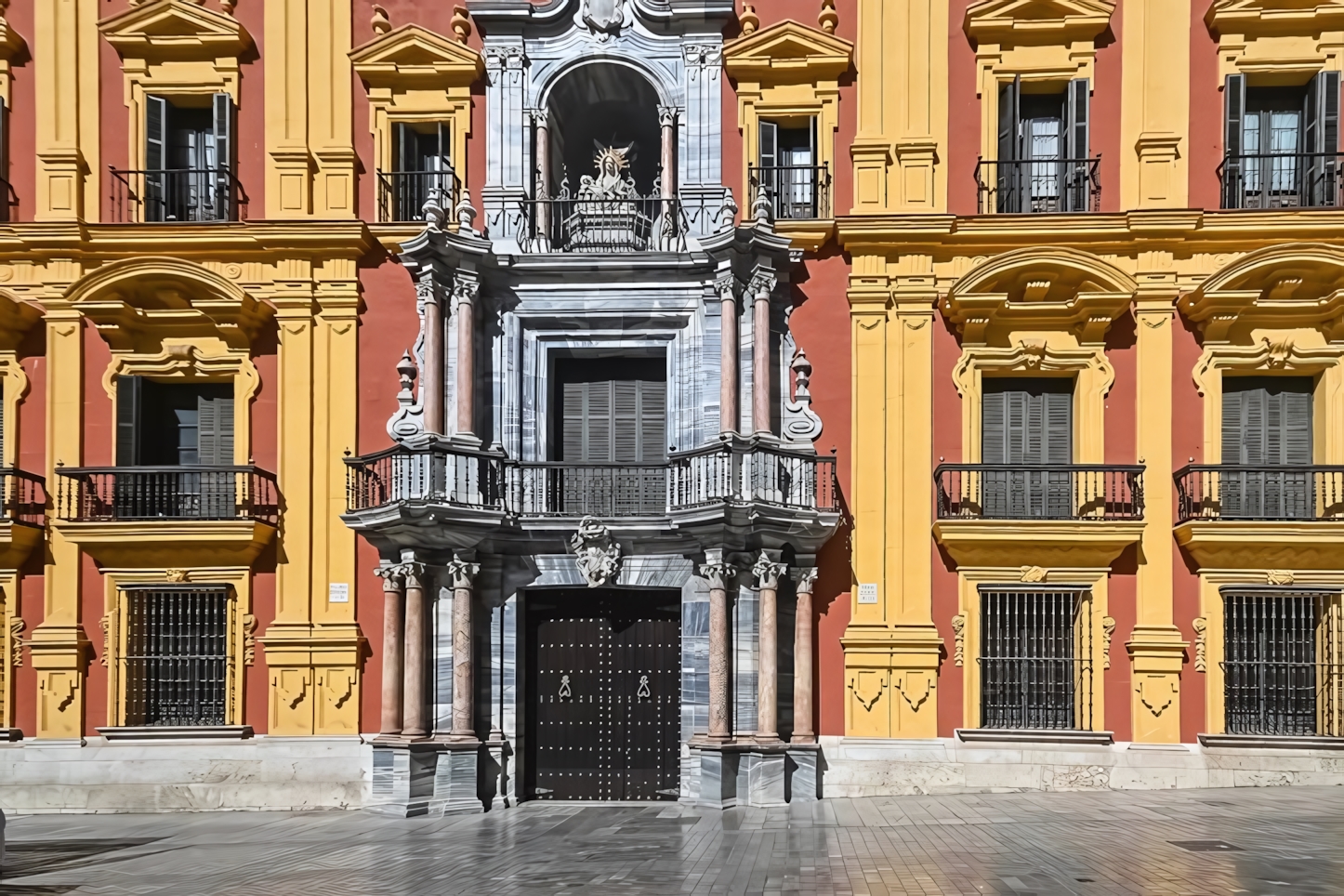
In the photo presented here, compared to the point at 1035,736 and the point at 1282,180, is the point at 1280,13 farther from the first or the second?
the point at 1035,736

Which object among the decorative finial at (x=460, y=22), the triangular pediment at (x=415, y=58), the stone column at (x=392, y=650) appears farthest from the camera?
the decorative finial at (x=460, y=22)

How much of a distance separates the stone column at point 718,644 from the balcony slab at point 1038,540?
3030 mm

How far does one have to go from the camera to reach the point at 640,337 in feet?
51.9

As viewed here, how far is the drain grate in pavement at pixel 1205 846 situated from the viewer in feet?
36.1

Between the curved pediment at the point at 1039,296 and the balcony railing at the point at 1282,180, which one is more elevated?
the balcony railing at the point at 1282,180

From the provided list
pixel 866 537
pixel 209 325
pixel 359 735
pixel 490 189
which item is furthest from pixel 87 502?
pixel 866 537

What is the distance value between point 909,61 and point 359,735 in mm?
11962

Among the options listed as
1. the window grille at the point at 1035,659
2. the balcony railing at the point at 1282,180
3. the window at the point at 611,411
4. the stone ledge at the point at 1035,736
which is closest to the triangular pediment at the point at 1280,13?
the balcony railing at the point at 1282,180

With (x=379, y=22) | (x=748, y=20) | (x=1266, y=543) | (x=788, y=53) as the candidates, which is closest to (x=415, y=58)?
(x=379, y=22)

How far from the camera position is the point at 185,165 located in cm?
1652

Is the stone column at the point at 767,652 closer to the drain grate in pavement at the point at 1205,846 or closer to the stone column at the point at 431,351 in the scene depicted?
the stone column at the point at 431,351

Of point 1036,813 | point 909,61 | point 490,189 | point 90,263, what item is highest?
point 909,61

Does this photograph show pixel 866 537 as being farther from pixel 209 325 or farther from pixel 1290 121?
pixel 209 325

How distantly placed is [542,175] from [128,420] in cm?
676
